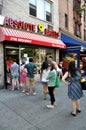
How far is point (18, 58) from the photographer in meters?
10.8

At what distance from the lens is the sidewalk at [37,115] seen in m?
4.74

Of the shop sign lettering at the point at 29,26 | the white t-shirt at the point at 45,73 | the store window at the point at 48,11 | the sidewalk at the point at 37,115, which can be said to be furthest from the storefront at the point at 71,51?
the sidewalk at the point at 37,115

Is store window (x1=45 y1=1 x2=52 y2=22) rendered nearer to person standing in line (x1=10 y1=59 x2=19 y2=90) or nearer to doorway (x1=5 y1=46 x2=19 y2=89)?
doorway (x1=5 y1=46 x2=19 y2=89)

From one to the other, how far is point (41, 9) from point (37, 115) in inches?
386

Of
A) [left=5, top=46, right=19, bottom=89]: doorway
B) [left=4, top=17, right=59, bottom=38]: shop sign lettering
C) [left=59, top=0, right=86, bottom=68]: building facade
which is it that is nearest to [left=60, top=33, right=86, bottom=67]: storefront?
[left=59, top=0, right=86, bottom=68]: building facade

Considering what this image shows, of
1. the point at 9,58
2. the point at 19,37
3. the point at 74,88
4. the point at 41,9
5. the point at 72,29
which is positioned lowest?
the point at 74,88

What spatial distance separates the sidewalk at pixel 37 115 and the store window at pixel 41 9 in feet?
24.3

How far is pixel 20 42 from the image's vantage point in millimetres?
10555

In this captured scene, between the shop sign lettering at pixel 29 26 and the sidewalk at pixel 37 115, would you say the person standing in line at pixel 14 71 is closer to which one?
the sidewalk at pixel 37 115

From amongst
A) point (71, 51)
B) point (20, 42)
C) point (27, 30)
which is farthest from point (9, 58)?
point (71, 51)

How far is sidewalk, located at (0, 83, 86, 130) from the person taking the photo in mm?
4738

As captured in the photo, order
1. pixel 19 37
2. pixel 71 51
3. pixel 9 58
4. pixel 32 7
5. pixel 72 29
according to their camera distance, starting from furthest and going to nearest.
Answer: pixel 72 29
pixel 71 51
pixel 32 7
pixel 9 58
pixel 19 37

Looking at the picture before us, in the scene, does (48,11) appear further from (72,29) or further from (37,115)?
(37,115)

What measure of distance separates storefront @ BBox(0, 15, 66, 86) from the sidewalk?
127 inches
